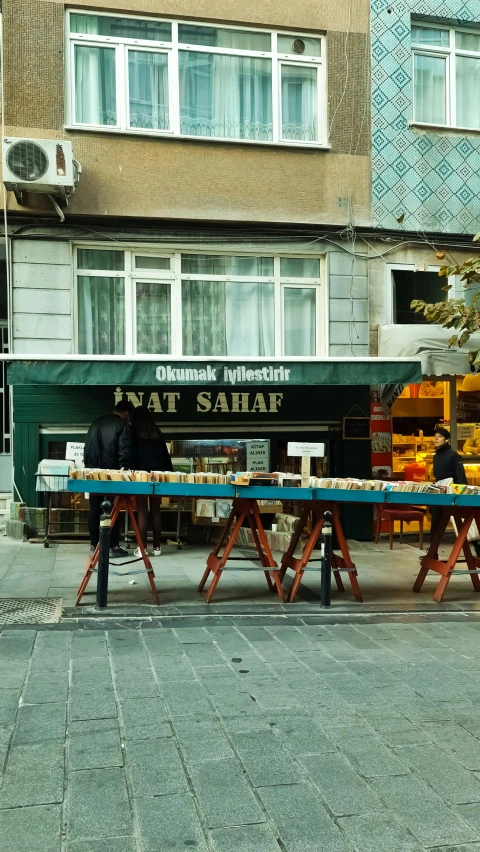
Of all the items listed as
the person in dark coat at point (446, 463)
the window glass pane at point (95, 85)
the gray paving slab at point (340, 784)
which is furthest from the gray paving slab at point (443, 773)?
the window glass pane at point (95, 85)

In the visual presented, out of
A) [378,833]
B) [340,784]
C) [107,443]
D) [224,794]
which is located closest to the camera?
[378,833]

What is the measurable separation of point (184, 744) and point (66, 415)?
25.9 ft

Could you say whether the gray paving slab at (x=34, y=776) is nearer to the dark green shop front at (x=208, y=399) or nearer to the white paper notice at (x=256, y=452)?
the dark green shop front at (x=208, y=399)

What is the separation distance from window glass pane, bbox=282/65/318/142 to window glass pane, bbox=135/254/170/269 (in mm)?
2742

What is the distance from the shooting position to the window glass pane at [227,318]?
1242 centimetres

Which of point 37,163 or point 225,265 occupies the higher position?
point 37,163

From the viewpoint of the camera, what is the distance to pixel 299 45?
12523 mm

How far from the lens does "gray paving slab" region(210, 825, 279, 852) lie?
3439 millimetres

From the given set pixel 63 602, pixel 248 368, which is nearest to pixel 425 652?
pixel 63 602

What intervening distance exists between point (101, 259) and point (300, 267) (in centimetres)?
304

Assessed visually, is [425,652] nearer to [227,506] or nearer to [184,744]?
[184,744]

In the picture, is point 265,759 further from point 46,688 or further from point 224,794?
point 46,688

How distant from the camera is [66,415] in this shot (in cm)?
1184

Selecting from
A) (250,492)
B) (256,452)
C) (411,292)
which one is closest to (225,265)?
(256,452)
